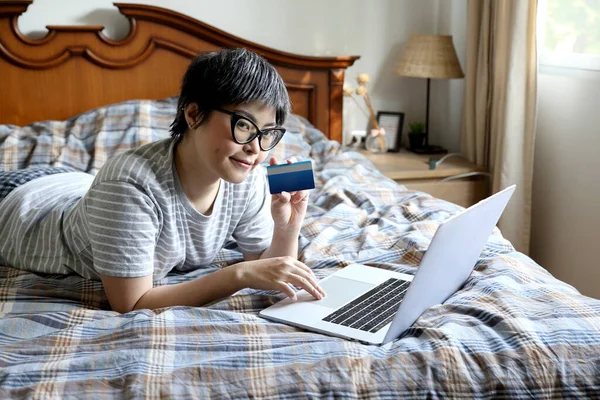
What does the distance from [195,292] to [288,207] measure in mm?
306

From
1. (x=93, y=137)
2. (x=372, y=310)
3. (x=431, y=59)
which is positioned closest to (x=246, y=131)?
(x=372, y=310)

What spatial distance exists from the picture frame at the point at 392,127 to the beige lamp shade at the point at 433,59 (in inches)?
9.1

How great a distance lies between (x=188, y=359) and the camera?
118 cm

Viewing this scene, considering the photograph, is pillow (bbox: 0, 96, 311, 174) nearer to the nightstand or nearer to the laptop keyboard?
the nightstand

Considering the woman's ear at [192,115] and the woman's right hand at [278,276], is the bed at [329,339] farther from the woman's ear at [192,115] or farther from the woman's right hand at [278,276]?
the woman's ear at [192,115]

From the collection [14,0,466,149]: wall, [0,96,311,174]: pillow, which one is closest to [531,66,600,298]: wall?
[14,0,466,149]: wall

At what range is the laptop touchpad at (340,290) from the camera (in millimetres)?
1401

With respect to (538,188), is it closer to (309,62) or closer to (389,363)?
(309,62)

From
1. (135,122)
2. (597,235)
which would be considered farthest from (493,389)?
(135,122)

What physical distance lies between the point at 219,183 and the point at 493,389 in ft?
2.46

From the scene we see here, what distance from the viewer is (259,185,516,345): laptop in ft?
3.97

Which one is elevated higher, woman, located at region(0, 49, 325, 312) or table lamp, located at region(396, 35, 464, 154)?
table lamp, located at region(396, 35, 464, 154)

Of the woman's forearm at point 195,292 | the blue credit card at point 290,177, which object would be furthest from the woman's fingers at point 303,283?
the blue credit card at point 290,177

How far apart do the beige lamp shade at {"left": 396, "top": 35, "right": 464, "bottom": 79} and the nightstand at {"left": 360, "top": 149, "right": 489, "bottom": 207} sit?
0.38m
